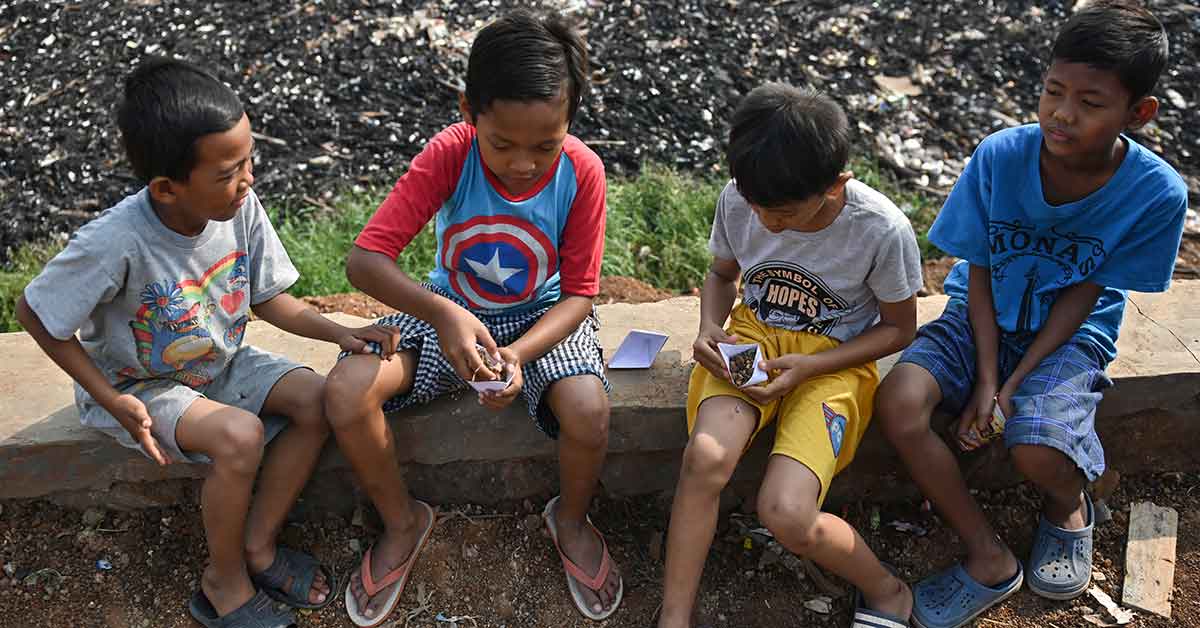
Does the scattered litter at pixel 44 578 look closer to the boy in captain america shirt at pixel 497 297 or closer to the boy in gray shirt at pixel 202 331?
the boy in gray shirt at pixel 202 331

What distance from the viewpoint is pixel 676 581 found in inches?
110

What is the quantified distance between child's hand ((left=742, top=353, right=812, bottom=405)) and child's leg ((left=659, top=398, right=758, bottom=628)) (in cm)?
10

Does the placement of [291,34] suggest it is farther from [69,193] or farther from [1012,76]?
[1012,76]

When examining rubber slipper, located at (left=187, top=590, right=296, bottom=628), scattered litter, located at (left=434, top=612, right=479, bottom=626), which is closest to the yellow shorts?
scattered litter, located at (left=434, top=612, right=479, bottom=626)

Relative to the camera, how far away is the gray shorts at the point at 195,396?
9.08ft

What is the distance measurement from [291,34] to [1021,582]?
12.6 ft

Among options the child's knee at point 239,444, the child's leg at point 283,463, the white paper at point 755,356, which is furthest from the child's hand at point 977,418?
the child's knee at point 239,444

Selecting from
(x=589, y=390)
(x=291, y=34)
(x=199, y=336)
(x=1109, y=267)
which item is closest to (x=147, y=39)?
(x=291, y=34)

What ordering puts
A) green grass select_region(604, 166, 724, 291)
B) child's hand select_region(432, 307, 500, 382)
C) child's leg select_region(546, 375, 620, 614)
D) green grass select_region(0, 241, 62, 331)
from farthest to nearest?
1. green grass select_region(604, 166, 724, 291)
2. green grass select_region(0, 241, 62, 331)
3. child's leg select_region(546, 375, 620, 614)
4. child's hand select_region(432, 307, 500, 382)

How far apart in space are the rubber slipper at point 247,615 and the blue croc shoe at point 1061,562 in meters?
2.00

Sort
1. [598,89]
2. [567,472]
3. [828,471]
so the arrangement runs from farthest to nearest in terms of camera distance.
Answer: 1. [598,89]
2. [567,472]
3. [828,471]

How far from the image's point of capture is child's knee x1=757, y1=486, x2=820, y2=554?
8.87ft

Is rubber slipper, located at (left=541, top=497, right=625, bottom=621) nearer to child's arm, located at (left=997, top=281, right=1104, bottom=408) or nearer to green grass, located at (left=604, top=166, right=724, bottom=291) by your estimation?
child's arm, located at (left=997, top=281, right=1104, bottom=408)

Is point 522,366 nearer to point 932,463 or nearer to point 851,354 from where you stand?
point 851,354
